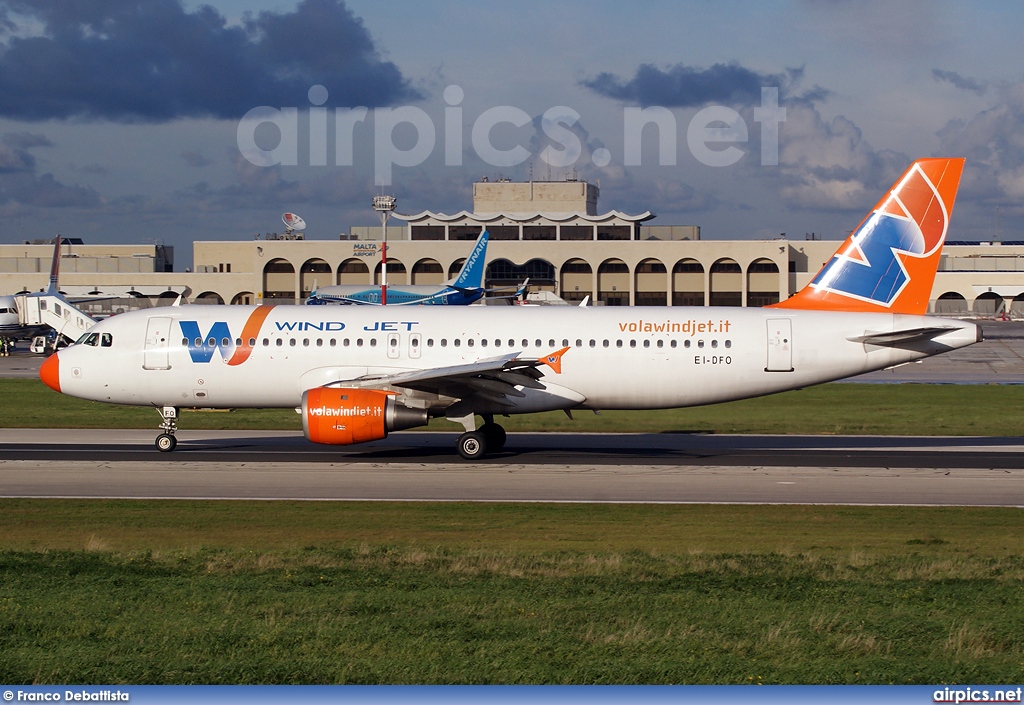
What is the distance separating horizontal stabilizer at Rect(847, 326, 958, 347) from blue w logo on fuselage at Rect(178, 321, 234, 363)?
1633cm

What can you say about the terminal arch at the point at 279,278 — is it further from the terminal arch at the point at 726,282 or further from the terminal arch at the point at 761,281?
the terminal arch at the point at 761,281

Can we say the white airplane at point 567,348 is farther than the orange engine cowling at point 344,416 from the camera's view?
Yes

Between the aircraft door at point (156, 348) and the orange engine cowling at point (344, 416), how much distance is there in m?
4.81

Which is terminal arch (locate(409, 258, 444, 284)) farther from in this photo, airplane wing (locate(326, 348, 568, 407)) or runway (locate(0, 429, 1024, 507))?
airplane wing (locate(326, 348, 568, 407))

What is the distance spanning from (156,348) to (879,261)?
19406 millimetres

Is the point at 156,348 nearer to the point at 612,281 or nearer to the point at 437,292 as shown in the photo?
the point at 437,292

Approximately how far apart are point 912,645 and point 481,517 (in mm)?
9995

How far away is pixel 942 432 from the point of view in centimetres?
3534

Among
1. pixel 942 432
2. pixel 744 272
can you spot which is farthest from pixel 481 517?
pixel 744 272

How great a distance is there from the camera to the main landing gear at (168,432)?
2877 cm

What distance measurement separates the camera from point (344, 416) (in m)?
25.8

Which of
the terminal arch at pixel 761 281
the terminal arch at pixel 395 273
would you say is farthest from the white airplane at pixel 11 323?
the terminal arch at pixel 761 281

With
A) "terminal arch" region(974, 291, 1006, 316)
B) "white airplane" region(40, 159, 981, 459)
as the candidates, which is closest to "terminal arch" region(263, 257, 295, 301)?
"terminal arch" region(974, 291, 1006, 316)

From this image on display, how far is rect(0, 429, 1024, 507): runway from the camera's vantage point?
22.5 metres
